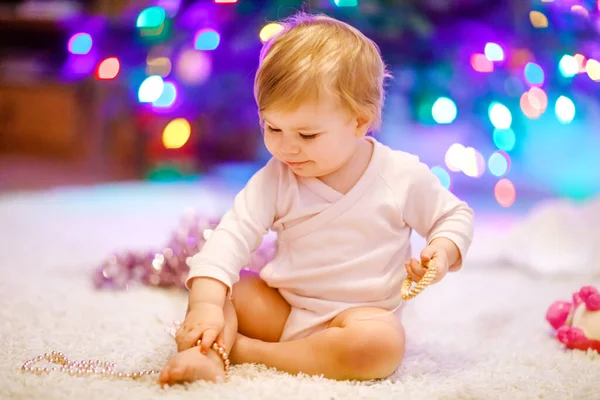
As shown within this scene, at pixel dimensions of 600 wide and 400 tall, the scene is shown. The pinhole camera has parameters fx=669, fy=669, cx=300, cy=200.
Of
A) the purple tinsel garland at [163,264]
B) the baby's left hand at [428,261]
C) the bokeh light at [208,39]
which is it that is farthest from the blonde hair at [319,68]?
the bokeh light at [208,39]

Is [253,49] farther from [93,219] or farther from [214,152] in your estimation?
[214,152]

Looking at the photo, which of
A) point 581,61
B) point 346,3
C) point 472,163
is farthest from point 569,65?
point 346,3

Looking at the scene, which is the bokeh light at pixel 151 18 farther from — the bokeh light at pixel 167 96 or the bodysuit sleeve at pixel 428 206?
the bodysuit sleeve at pixel 428 206

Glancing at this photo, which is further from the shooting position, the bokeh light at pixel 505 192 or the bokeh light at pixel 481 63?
the bokeh light at pixel 505 192

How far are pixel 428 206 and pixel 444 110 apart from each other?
0.76 metres

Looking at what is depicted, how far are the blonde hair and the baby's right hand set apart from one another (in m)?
0.27

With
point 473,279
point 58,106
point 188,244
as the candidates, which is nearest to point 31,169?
point 58,106

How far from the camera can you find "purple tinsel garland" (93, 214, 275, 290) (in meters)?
1.31

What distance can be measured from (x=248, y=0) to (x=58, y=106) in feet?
7.34

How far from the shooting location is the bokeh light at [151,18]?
1543 mm

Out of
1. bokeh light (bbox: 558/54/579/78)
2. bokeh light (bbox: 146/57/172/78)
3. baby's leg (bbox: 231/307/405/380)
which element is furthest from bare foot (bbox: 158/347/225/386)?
bokeh light (bbox: 558/54/579/78)

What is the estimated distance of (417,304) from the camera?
4.18 ft

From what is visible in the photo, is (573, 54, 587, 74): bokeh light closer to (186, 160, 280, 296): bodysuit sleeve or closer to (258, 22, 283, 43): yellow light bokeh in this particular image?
(258, 22, 283, 43): yellow light bokeh

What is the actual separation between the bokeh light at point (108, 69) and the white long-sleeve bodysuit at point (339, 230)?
2.34ft
